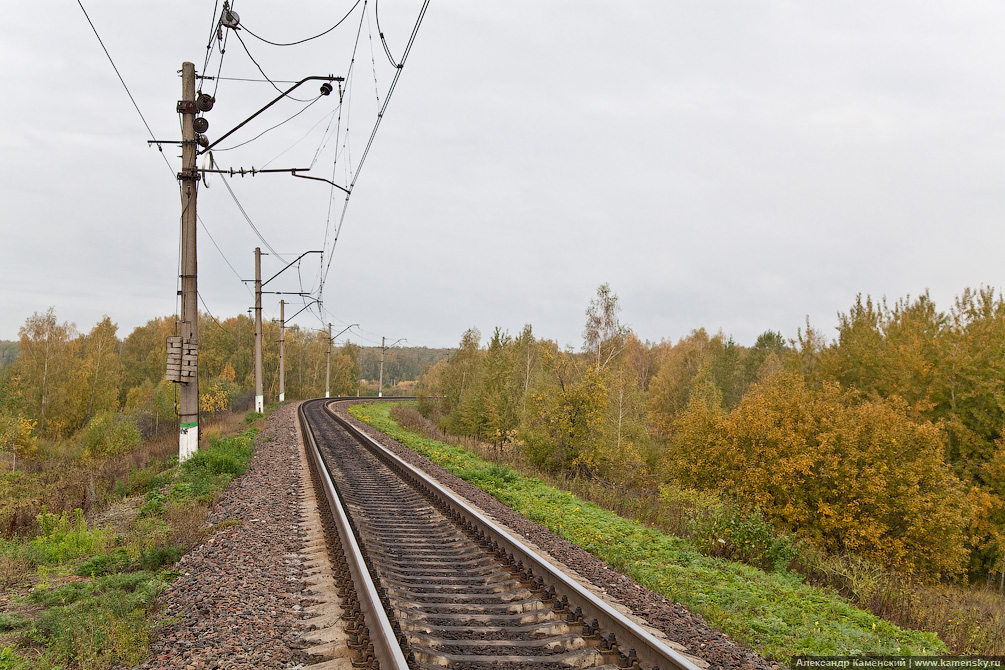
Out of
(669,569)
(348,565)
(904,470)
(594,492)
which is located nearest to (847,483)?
(904,470)

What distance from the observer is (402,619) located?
538cm

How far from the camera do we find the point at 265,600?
5957mm

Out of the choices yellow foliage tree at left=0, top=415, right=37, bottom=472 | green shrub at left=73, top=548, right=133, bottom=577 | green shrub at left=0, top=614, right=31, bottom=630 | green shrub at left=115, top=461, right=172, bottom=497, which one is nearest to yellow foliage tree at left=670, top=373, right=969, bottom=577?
green shrub at left=115, top=461, right=172, bottom=497

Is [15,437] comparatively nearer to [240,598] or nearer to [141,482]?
[141,482]

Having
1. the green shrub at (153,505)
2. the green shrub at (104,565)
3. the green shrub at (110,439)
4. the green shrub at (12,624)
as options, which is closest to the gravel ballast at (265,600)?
the green shrub at (104,565)

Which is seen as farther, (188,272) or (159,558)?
(188,272)

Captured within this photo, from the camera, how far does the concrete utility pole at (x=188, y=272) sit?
14.4m

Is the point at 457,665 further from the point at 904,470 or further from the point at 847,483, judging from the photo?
the point at 904,470

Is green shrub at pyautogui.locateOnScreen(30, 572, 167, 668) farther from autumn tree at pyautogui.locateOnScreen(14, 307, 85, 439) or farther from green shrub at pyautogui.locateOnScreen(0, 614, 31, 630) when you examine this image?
autumn tree at pyautogui.locateOnScreen(14, 307, 85, 439)

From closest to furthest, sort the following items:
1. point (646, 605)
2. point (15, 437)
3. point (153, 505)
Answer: point (646, 605) → point (153, 505) → point (15, 437)

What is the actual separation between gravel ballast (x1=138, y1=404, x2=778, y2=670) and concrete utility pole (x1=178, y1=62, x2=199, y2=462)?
4763 mm

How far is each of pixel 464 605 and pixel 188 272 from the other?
38.5 ft

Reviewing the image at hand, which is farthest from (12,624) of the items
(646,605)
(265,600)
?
(646,605)

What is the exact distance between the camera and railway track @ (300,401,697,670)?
4680 mm
